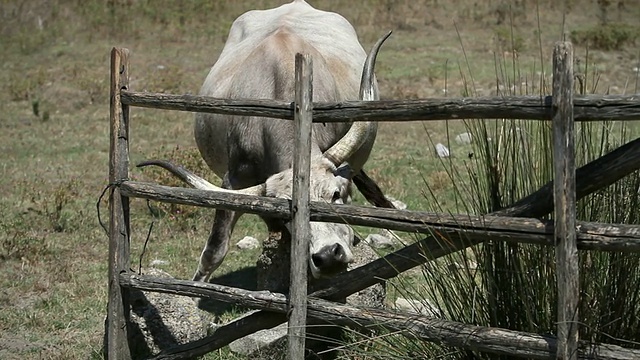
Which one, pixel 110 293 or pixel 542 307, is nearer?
pixel 542 307

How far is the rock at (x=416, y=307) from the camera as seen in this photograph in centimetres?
449

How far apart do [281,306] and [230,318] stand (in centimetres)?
202

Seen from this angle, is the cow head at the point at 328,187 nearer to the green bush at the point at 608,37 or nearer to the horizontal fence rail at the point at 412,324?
the horizontal fence rail at the point at 412,324

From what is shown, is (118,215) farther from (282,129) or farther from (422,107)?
(422,107)

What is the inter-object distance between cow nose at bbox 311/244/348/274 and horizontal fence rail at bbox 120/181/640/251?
1.27ft

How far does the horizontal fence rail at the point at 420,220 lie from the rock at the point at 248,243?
10.7 ft

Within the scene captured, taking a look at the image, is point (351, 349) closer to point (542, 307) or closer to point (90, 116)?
point (542, 307)

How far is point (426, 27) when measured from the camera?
21188 millimetres

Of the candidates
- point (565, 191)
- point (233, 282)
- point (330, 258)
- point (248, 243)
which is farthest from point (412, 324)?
point (248, 243)

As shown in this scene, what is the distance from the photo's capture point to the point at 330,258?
476 centimetres

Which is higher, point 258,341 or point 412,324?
point 412,324

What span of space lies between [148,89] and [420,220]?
491 inches

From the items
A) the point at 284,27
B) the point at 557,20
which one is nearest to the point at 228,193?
the point at 284,27

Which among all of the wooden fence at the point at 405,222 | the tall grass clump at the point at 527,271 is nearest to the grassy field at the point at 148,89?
the tall grass clump at the point at 527,271
